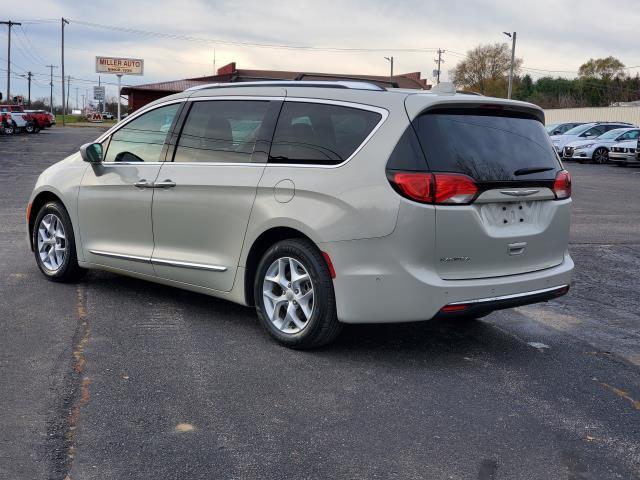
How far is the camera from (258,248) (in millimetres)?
5426

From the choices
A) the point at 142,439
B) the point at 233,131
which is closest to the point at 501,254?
the point at 233,131

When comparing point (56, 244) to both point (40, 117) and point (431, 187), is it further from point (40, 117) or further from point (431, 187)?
point (40, 117)

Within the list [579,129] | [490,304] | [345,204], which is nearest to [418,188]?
[345,204]

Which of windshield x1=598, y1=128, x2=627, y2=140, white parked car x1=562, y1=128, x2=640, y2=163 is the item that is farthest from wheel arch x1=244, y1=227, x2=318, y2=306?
windshield x1=598, y1=128, x2=627, y2=140

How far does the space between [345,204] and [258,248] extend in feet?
2.94

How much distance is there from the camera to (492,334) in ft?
19.1

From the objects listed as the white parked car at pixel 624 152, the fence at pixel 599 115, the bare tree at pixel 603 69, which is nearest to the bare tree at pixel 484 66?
the bare tree at pixel 603 69

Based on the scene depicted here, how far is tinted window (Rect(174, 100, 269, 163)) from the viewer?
557cm

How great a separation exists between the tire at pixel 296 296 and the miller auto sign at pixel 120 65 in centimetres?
8199

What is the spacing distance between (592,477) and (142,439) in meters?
2.04

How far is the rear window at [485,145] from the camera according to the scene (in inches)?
188

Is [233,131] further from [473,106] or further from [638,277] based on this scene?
[638,277]

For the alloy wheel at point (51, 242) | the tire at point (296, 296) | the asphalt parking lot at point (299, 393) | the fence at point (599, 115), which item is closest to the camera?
the asphalt parking lot at point (299, 393)

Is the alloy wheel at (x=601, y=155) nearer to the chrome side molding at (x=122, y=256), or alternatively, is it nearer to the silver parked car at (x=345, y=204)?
the silver parked car at (x=345, y=204)
